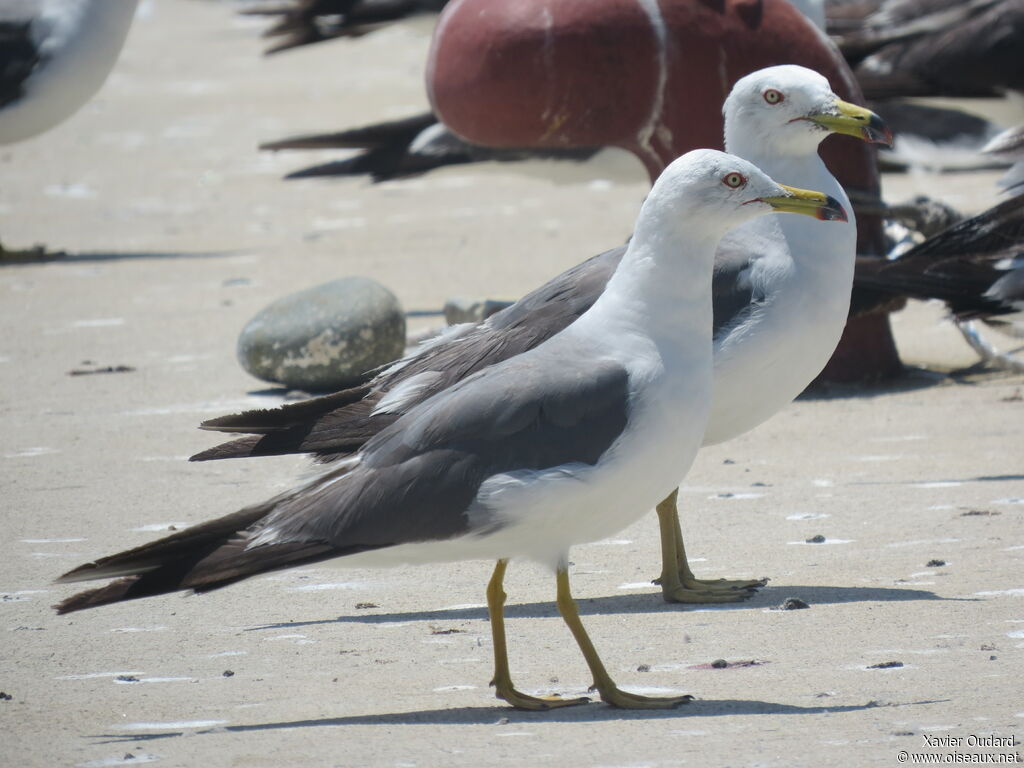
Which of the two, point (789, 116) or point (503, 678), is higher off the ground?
point (789, 116)

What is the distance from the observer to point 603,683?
4316 mm

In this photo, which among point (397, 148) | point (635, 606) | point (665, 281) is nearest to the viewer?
point (665, 281)

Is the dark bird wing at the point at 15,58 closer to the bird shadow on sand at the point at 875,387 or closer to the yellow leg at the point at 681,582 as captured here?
the bird shadow on sand at the point at 875,387

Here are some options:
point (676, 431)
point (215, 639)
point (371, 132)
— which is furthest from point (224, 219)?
point (676, 431)

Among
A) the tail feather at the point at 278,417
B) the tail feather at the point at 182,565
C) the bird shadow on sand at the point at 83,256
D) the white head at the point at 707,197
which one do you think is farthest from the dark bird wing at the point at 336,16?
the tail feather at the point at 182,565

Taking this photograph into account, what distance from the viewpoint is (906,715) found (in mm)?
4094

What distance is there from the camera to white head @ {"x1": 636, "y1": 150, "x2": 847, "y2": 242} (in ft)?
14.8

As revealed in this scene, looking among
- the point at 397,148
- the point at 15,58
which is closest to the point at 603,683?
the point at 397,148

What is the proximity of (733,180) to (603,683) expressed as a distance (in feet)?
4.35

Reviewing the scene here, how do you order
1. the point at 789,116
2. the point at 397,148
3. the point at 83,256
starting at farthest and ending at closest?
the point at 83,256
the point at 397,148
the point at 789,116

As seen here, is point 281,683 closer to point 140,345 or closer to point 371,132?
point 140,345

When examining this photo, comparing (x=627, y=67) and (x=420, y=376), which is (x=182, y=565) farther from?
(x=627, y=67)

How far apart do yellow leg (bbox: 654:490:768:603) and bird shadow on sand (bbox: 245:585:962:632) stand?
25mm

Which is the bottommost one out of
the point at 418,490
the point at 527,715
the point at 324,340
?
the point at 324,340
